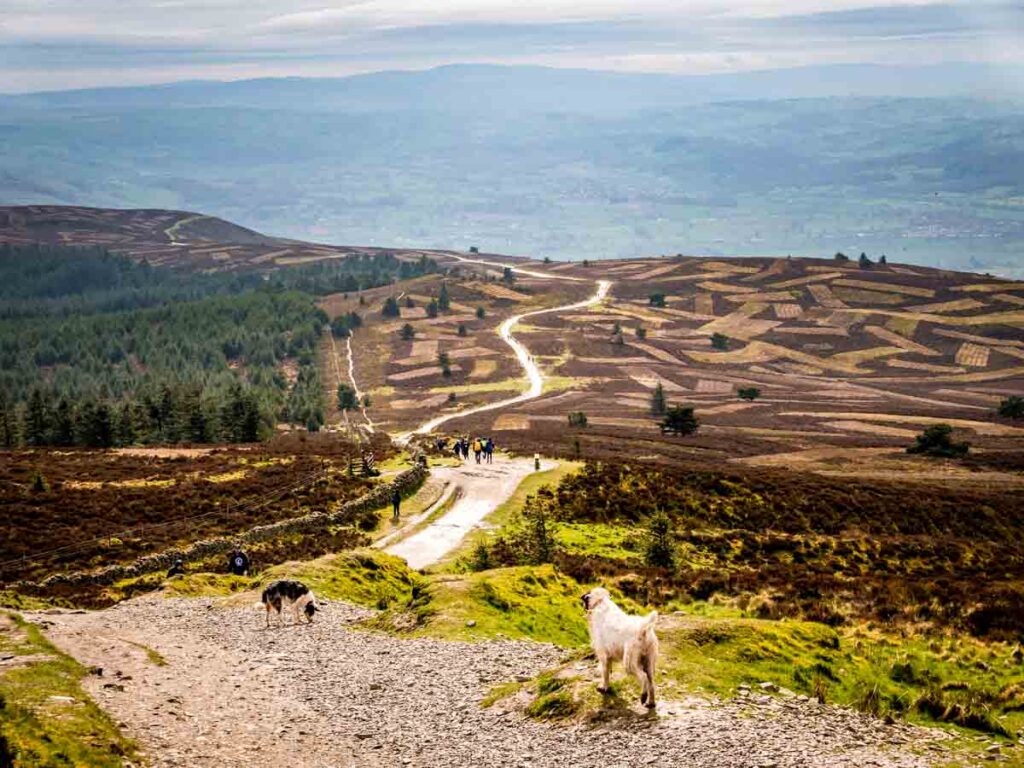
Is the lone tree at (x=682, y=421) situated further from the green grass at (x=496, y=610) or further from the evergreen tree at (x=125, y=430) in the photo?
the green grass at (x=496, y=610)

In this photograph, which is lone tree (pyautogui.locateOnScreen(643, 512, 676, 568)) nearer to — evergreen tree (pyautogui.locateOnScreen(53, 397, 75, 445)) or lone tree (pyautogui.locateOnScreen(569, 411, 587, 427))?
evergreen tree (pyautogui.locateOnScreen(53, 397, 75, 445))

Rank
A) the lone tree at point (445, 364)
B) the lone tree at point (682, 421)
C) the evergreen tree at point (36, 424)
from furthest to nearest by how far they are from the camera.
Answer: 1. the lone tree at point (445, 364)
2. the lone tree at point (682, 421)
3. the evergreen tree at point (36, 424)

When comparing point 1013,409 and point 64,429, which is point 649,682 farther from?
point 1013,409

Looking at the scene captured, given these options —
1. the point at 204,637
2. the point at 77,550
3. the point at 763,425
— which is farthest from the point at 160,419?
the point at 204,637

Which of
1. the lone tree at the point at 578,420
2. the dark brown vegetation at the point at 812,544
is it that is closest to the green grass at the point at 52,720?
the dark brown vegetation at the point at 812,544

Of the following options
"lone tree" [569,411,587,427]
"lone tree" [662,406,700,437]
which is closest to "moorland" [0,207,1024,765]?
"lone tree" [569,411,587,427]

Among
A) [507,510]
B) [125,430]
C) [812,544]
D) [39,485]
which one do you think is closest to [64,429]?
[125,430]

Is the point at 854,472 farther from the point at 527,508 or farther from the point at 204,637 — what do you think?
the point at 204,637
